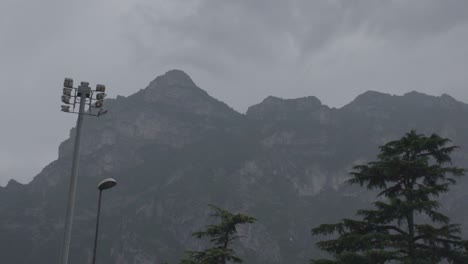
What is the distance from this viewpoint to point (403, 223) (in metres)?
22.0

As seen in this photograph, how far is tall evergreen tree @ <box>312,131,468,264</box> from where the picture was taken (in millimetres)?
20719

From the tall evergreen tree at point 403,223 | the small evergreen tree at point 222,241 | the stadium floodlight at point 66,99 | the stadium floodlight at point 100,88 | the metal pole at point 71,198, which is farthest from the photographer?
the small evergreen tree at point 222,241

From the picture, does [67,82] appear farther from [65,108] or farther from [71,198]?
[71,198]

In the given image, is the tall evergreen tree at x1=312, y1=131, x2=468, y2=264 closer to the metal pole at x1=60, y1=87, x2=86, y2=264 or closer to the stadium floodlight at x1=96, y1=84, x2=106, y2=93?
the metal pole at x1=60, y1=87, x2=86, y2=264

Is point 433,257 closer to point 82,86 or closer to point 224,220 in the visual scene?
point 224,220

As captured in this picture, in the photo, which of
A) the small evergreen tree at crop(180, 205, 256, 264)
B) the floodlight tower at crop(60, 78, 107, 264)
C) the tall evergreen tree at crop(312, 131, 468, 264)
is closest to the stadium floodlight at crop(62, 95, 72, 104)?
the floodlight tower at crop(60, 78, 107, 264)

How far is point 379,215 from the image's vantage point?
2223 cm

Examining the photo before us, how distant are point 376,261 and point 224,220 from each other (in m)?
10.8

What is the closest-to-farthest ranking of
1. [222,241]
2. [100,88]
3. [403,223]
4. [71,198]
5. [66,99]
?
1. [71,198]
2. [66,99]
3. [100,88]
4. [403,223]
5. [222,241]

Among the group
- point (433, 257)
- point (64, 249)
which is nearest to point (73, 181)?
point (64, 249)

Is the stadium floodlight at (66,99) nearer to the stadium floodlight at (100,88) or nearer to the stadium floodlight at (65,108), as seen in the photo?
the stadium floodlight at (65,108)

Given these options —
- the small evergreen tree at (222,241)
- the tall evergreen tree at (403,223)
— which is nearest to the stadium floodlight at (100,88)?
the tall evergreen tree at (403,223)

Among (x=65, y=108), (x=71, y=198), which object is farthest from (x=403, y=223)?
(x=65, y=108)

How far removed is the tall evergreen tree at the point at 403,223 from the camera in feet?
68.0
